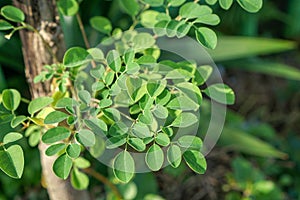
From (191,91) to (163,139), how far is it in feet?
0.27

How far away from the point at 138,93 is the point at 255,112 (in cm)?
120

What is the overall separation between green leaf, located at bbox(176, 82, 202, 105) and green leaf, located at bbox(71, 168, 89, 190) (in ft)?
0.80

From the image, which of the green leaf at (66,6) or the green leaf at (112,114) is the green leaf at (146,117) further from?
the green leaf at (66,6)

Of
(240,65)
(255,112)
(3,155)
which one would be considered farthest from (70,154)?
(255,112)

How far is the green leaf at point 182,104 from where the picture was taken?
552 mm

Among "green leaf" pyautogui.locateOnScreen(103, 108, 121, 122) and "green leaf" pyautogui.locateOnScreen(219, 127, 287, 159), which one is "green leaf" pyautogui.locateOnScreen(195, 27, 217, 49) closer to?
"green leaf" pyautogui.locateOnScreen(103, 108, 121, 122)

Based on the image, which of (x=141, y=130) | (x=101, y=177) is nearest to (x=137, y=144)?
(x=141, y=130)

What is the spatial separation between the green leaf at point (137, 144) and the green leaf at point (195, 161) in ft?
0.15

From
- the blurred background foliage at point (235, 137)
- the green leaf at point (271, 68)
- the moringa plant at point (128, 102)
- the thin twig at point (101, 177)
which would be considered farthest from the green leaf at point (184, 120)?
the green leaf at point (271, 68)

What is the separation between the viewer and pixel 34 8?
685mm

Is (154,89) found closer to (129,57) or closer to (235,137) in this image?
(129,57)

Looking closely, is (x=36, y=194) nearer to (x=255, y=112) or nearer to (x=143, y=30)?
(x=143, y=30)

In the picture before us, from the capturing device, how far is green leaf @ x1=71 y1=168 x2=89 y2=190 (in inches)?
29.5

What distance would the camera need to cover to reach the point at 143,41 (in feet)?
2.15
